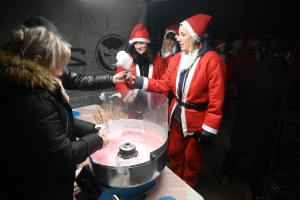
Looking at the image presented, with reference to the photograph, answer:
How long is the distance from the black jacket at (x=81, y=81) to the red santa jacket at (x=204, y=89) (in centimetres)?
44

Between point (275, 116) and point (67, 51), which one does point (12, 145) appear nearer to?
point (67, 51)

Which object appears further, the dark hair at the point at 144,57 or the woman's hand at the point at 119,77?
the dark hair at the point at 144,57

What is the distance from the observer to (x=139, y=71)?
260 cm

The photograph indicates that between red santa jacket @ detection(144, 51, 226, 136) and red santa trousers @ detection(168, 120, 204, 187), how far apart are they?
16cm

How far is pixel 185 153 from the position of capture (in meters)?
2.04

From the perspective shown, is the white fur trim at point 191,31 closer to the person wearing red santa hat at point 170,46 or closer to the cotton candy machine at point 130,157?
the cotton candy machine at point 130,157

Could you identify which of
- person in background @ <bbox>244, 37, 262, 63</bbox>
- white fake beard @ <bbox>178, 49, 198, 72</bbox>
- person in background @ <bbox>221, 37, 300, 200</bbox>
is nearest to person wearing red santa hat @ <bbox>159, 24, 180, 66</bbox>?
white fake beard @ <bbox>178, 49, 198, 72</bbox>

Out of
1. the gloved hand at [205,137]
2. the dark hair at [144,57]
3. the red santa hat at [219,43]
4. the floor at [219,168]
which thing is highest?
the red santa hat at [219,43]

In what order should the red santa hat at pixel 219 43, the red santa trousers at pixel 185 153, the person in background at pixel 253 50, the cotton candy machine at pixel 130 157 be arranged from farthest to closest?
the red santa hat at pixel 219 43 < the person in background at pixel 253 50 < the red santa trousers at pixel 185 153 < the cotton candy machine at pixel 130 157

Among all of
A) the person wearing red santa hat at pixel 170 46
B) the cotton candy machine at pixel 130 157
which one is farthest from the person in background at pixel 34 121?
the person wearing red santa hat at pixel 170 46

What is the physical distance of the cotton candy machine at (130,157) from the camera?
3.16 ft

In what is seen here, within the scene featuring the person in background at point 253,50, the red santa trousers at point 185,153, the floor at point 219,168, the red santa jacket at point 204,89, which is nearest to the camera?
the red santa jacket at point 204,89

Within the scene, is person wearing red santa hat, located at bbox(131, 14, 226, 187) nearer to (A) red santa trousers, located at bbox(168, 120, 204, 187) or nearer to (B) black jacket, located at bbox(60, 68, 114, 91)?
(A) red santa trousers, located at bbox(168, 120, 204, 187)

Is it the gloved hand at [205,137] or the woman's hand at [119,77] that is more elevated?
the woman's hand at [119,77]
